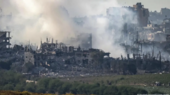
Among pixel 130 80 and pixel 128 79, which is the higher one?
pixel 128 79

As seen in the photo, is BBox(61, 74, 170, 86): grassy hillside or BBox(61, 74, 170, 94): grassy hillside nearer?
BBox(61, 74, 170, 94): grassy hillside

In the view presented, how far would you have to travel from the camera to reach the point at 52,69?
6068 inches

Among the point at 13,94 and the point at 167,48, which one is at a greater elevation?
the point at 167,48

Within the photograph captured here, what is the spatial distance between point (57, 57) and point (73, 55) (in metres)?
5.77

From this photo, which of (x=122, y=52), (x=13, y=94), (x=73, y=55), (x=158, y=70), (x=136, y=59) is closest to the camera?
(x=13, y=94)

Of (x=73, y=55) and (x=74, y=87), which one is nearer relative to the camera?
(x=74, y=87)

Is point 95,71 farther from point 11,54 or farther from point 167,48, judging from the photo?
point 167,48

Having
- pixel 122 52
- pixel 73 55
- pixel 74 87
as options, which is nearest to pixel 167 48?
pixel 122 52

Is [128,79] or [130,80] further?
[128,79]

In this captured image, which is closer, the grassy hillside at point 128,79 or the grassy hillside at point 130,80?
the grassy hillside at point 130,80

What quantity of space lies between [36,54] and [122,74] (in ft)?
102

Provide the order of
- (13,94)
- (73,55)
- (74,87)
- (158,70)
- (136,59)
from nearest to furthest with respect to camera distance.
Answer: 1. (13,94)
2. (74,87)
3. (158,70)
4. (136,59)
5. (73,55)

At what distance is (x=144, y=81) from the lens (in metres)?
122

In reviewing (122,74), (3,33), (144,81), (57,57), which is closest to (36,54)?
(57,57)
